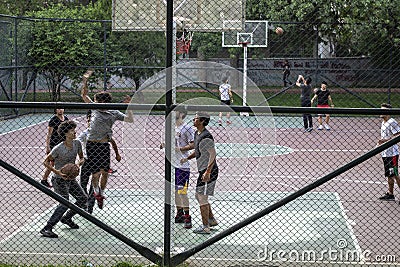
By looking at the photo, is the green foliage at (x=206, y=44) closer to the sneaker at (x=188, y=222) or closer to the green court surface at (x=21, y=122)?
the green court surface at (x=21, y=122)

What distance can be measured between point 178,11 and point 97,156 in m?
2.53

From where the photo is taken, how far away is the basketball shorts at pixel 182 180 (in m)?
8.89

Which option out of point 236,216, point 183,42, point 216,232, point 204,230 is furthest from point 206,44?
point 204,230

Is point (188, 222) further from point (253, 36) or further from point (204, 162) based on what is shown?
point (253, 36)

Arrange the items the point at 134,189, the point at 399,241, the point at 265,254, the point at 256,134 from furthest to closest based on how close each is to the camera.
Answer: the point at 256,134, the point at 134,189, the point at 399,241, the point at 265,254

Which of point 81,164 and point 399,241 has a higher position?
point 81,164

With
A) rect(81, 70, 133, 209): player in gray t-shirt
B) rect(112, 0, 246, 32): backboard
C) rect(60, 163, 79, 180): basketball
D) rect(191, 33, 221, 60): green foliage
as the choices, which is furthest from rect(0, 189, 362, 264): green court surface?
rect(191, 33, 221, 60): green foliage

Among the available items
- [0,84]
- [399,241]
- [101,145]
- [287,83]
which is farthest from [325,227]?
[0,84]

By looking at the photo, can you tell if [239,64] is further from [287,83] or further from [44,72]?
[44,72]

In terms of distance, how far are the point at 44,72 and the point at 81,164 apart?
15.7 meters

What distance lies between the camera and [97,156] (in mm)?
9516

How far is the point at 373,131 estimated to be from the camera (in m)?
20.6

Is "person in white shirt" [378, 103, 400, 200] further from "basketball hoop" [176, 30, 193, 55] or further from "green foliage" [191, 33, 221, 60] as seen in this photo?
"green foliage" [191, 33, 221, 60]

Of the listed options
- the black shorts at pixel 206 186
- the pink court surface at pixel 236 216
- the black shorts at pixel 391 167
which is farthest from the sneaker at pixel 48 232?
the black shorts at pixel 391 167
